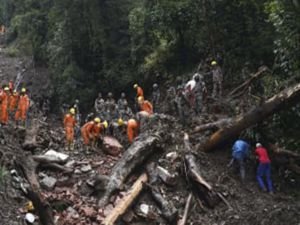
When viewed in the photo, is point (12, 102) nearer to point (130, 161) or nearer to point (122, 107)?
point (122, 107)

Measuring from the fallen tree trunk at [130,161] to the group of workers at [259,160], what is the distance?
8.56 ft

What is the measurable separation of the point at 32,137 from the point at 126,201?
5946mm

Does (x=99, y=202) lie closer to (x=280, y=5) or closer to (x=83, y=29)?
(x=280, y=5)

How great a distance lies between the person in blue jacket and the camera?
13.8m

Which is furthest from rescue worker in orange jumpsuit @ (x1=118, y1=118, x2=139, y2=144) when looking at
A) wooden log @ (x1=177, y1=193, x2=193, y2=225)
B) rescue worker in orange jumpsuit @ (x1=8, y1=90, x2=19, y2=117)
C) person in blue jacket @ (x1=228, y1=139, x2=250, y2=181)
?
rescue worker in orange jumpsuit @ (x1=8, y1=90, x2=19, y2=117)

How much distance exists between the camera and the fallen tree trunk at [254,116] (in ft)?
44.7

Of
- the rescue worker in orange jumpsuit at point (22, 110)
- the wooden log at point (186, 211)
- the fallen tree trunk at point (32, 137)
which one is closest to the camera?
the wooden log at point (186, 211)

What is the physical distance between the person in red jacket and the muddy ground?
25cm

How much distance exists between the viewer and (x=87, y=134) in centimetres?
1811

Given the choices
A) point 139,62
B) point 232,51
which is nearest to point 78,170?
point 232,51

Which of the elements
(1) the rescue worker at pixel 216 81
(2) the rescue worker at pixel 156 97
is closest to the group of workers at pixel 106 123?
(2) the rescue worker at pixel 156 97

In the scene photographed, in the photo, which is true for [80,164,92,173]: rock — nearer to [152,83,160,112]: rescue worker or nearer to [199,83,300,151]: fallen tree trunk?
[199,83,300,151]: fallen tree trunk

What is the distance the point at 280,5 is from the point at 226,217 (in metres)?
7.10

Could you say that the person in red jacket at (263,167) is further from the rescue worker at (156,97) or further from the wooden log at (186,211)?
the rescue worker at (156,97)
